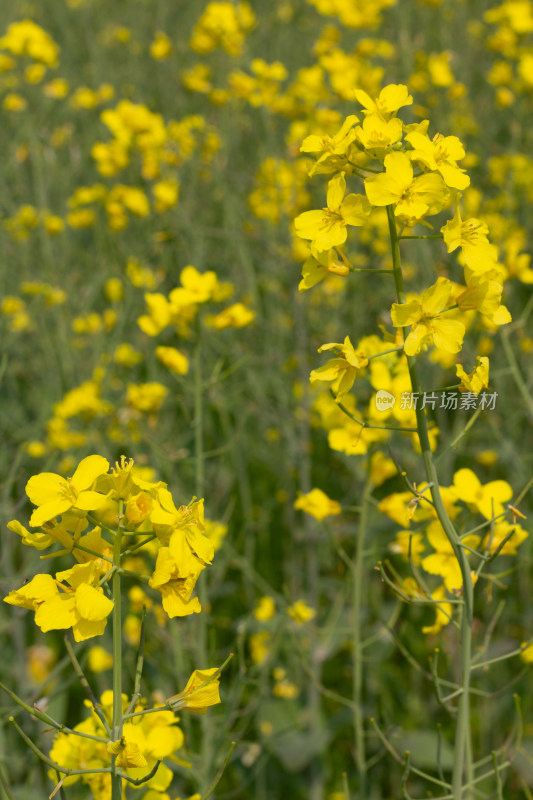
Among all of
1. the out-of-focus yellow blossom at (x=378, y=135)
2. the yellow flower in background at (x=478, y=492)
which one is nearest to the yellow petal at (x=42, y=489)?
the out-of-focus yellow blossom at (x=378, y=135)

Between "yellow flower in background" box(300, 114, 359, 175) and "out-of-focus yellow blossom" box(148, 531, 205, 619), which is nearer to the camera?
"out-of-focus yellow blossom" box(148, 531, 205, 619)

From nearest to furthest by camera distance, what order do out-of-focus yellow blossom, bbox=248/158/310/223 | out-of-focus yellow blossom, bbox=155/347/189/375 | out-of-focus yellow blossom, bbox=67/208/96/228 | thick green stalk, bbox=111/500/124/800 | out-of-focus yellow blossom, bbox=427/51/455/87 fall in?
1. thick green stalk, bbox=111/500/124/800
2. out-of-focus yellow blossom, bbox=155/347/189/375
3. out-of-focus yellow blossom, bbox=248/158/310/223
4. out-of-focus yellow blossom, bbox=427/51/455/87
5. out-of-focus yellow blossom, bbox=67/208/96/228

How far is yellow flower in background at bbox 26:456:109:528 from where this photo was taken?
37.8 inches

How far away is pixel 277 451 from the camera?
3283 mm

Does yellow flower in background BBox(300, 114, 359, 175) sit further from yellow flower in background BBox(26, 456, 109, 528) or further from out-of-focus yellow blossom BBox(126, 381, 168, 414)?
out-of-focus yellow blossom BBox(126, 381, 168, 414)

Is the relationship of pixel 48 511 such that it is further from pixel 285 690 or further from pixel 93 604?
pixel 285 690

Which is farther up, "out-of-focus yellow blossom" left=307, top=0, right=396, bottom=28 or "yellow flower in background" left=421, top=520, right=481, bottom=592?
"out-of-focus yellow blossom" left=307, top=0, right=396, bottom=28

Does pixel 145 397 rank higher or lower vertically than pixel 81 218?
lower

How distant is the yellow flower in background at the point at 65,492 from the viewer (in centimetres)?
96

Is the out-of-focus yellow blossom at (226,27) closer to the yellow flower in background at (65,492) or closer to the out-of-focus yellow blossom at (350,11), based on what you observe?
the out-of-focus yellow blossom at (350,11)

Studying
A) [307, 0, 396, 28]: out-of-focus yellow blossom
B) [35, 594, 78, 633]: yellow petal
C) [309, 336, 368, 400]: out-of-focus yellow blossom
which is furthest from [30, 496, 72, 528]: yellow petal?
[307, 0, 396, 28]: out-of-focus yellow blossom

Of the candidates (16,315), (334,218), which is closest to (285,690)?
(334,218)

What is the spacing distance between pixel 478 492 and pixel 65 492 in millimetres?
850

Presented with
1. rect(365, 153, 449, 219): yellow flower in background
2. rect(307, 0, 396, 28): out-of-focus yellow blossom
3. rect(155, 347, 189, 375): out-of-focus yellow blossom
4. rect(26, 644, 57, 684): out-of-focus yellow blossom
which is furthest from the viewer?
rect(307, 0, 396, 28): out-of-focus yellow blossom
